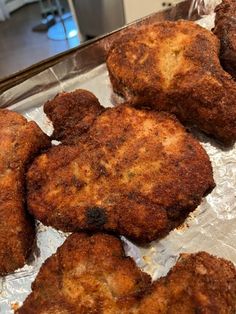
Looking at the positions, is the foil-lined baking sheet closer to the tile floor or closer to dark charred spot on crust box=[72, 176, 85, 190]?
dark charred spot on crust box=[72, 176, 85, 190]

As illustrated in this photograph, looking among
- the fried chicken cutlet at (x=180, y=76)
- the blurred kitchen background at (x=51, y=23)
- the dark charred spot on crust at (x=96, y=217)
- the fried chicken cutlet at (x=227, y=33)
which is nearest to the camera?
the dark charred spot on crust at (x=96, y=217)

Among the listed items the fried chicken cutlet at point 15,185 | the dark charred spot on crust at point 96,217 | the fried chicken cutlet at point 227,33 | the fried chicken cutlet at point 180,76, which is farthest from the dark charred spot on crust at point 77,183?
the fried chicken cutlet at point 227,33

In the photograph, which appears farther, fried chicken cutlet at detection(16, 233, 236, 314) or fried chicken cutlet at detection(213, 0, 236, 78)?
fried chicken cutlet at detection(213, 0, 236, 78)

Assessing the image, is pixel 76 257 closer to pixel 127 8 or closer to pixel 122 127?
pixel 122 127

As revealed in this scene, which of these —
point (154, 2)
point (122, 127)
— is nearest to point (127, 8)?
point (154, 2)

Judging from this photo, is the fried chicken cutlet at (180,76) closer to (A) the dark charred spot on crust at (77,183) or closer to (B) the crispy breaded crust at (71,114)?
(B) the crispy breaded crust at (71,114)

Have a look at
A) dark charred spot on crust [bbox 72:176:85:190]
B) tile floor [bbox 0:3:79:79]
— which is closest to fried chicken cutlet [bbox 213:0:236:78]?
dark charred spot on crust [bbox 72:176:85:190]
